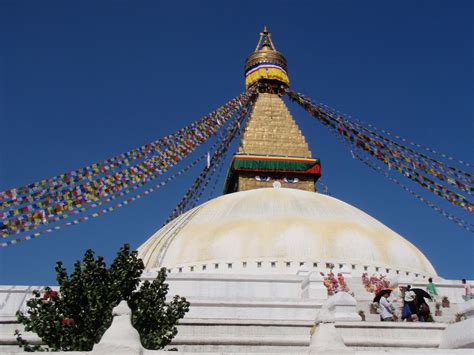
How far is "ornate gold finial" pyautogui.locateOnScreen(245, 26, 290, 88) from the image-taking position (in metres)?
29.9

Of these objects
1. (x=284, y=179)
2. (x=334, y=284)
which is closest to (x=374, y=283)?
(x=334, y=284)

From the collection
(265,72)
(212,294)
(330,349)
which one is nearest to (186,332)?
(212,294)

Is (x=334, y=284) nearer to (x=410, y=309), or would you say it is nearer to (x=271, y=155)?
(x=410, y=309)

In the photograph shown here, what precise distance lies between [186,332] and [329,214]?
29.9ft

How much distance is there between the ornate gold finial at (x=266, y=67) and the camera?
98.2 feet

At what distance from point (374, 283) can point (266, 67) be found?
17.1 metres

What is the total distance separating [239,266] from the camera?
675 inches

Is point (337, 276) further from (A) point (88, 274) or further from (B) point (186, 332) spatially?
(A) point (88, 274)

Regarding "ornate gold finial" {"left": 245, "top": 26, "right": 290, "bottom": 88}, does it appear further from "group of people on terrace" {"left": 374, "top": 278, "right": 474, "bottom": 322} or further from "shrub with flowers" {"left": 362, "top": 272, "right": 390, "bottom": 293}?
"group of people on terrace" {"left": 374, "top": 278, "right": 474, "bottom": 322}

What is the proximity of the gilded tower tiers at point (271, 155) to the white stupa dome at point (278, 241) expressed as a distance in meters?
5.06


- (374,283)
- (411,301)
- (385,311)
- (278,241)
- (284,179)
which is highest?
(284,179)

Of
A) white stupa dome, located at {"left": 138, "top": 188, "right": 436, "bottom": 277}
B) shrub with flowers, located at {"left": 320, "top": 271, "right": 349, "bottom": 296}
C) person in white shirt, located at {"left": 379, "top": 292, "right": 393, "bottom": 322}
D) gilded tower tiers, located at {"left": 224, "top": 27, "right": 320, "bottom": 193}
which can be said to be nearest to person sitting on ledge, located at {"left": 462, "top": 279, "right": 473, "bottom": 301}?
white stupa dome, located at {"left": 138, "top": 188, "right": 436, "bottom": 277}

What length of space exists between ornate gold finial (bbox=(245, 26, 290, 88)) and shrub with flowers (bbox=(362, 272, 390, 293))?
1606cm

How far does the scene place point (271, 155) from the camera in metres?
25.6
